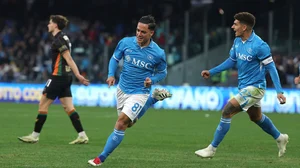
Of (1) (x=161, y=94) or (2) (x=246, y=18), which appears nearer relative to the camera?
(1) (x=161, y=94)

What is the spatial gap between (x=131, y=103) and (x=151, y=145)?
3693 millimetres

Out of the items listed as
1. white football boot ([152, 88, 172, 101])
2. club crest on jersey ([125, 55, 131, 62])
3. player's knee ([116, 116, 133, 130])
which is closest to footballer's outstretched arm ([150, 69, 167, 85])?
white football boot ([152, 88, 172, 101])

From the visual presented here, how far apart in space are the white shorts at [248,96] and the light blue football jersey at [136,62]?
1.63m

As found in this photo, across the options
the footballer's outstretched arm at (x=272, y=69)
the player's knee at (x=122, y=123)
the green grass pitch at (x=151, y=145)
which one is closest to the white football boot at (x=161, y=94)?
the player's knee at (x=122, y=123)

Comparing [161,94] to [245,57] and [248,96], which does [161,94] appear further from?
[245,57]

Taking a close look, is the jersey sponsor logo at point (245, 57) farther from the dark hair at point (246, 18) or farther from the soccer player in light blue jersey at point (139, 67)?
the soccer player in light blue jersey at point (139, 67)

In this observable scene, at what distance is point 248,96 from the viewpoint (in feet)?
40.1

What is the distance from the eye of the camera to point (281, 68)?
30.6 metres

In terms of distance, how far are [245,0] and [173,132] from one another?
18634mm

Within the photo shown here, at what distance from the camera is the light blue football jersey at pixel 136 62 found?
1134 centimetres

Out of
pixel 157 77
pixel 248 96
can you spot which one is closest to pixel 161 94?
pixel 157 77

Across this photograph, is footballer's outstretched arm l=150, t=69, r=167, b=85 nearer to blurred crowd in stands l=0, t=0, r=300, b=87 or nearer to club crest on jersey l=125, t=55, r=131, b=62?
club crest on jersey l=125, t=55, r=131, b=62

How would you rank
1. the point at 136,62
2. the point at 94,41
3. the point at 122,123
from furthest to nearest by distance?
the point at 94,41 < the point at 136,62 < the point at 122,123

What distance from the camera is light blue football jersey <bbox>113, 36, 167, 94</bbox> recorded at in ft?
37.2
